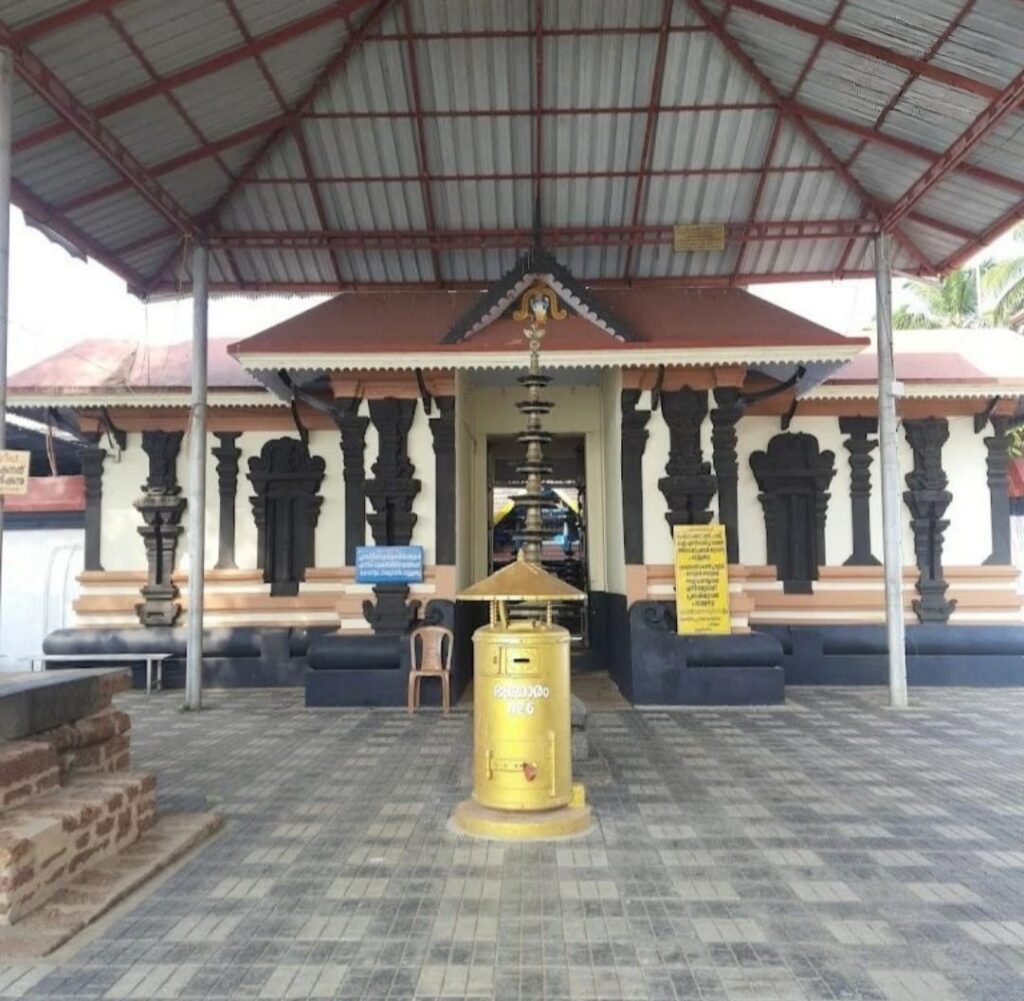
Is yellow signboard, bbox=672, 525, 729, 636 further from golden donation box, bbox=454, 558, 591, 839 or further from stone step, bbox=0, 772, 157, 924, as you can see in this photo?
stone step, bbox=0, 772, 157, 924

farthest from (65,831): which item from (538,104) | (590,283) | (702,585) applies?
(590,283)

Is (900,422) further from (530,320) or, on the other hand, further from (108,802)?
(108,802)

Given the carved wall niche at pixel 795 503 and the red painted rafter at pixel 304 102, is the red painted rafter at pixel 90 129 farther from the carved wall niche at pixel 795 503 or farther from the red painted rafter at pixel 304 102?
the carved wall niche at pixel 795 503

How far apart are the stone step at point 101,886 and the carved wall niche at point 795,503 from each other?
7735 mm

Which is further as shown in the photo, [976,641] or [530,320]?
[976,641]

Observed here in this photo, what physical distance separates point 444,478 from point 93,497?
16.5ft

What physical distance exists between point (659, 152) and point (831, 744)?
6.65 m

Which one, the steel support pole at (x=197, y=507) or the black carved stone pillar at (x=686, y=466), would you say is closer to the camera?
the steel support pole at (x=197, y=507)

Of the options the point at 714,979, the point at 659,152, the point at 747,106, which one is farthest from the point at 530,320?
the point at 714,979

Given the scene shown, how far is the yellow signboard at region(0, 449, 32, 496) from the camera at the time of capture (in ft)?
19.0

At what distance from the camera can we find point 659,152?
9961mm

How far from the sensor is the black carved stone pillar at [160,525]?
1120 cm

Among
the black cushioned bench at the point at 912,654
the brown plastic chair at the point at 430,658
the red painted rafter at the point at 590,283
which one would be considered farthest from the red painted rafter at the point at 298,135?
the black cushioned bench at the point at 912,654

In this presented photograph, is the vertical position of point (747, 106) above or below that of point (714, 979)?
above
